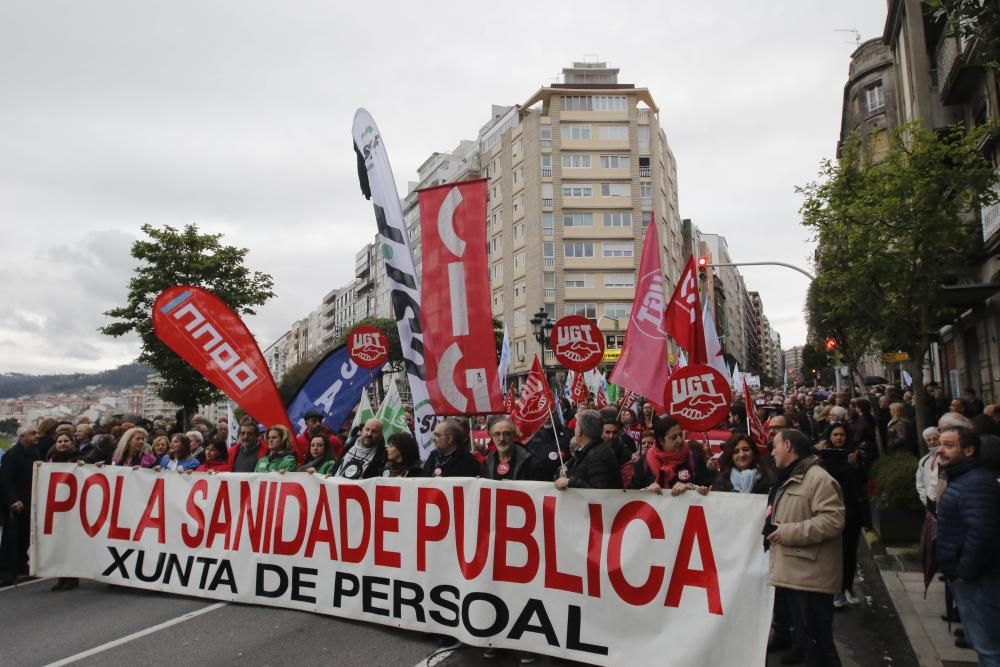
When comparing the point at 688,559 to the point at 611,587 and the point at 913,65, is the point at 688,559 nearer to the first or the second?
the point at 611,587

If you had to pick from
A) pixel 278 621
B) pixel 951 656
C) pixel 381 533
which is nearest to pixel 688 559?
pixel 951 656

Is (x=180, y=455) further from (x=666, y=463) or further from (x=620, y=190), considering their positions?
(x=620, y=190)

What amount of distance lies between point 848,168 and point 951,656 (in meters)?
10.3

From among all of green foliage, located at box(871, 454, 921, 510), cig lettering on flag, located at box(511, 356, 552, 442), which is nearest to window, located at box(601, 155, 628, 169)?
cig lettering on flag, located at box(511, 356, 552, 442)

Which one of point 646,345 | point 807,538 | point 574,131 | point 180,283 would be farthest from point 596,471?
point 574,131

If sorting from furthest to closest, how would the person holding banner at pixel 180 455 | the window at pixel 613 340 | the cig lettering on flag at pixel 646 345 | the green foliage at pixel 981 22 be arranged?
the window at pixel 613 340 → the cig lettering on flag at pixel 646 345 → the person holding banner at pixel 180 455 → the green foliage at pixel 981 22

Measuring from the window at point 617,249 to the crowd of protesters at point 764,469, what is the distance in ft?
162

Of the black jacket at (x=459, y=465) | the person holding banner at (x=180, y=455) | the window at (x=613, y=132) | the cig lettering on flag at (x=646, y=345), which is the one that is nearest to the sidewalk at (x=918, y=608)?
the cig lettering on flag at (x=646, y=345)

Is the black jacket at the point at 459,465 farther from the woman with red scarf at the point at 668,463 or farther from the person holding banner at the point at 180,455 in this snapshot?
the person holding banner at the point at 180,455

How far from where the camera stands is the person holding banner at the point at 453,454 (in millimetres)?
6258

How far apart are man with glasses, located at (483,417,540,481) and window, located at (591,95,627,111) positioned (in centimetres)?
5982

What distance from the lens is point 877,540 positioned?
8.88m

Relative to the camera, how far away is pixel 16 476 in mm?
8133

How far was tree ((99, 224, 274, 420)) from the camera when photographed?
29.9 m
